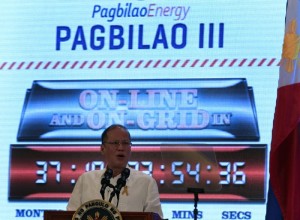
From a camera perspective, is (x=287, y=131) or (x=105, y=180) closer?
(x=105, y=180)

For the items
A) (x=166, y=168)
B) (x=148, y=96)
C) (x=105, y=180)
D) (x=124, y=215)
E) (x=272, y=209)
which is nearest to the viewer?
(x=124, y=215)

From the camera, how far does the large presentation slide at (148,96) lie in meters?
6.84

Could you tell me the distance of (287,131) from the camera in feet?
19.3

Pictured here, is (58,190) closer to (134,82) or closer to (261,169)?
(134,82)

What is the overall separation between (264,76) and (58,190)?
1.65m

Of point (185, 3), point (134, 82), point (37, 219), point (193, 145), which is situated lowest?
point (37, 219)

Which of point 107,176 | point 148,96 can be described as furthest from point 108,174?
point 148,96

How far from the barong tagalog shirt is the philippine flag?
71cm

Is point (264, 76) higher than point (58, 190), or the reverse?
point (264, 76)

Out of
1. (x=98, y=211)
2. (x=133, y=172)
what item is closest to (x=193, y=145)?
(x=133, y=172)

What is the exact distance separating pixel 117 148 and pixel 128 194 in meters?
0.28

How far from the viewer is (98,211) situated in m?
5.24

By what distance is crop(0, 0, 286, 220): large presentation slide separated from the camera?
6836mm

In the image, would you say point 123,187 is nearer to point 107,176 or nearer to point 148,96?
point 107,176
